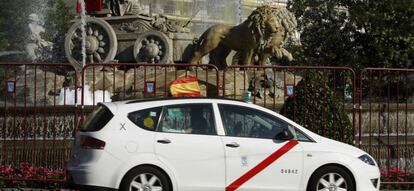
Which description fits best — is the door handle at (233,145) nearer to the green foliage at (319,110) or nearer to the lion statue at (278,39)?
the green foliage at (319,110)

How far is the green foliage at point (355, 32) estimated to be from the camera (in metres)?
37.2

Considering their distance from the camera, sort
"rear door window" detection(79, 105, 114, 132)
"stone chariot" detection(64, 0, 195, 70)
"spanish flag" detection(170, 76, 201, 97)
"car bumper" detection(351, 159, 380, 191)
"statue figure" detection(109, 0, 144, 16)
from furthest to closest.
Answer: "statue figure" detection(109, 0, 144, 16), "stone chariot" detection(64, 0, 195, 70), "spanish flag" detection(170, 76, 201, 97), "car bumper" detection(351, 159, 380, 191), "rear door window" detection(79, 105, 114, 132)

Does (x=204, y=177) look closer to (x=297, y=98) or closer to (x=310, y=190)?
(x=310, y=190)

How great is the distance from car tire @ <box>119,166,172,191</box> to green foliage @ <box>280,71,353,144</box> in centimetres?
367

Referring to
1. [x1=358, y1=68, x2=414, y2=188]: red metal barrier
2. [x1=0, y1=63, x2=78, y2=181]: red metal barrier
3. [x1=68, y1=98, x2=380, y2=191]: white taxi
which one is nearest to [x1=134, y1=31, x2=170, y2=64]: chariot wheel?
[x1=0, y1=63, x2=78, y2=181]: red metal barrier

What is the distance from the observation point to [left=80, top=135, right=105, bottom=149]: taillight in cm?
959

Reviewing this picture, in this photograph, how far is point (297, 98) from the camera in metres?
12.8

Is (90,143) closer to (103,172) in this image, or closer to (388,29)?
(103,172)

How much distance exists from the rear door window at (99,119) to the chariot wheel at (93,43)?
10305mm

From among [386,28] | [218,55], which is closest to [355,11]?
[386,28]

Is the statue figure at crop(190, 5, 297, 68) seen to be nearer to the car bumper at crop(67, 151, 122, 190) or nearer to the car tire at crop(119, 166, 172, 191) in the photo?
the car tire at crop(119, 166, 172, 191)

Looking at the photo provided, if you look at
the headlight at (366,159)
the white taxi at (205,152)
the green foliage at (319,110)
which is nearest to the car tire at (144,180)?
the white taxi at (205,152)

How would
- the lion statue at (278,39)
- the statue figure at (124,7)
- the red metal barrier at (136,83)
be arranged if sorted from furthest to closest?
the statue figure at (124,7) → the lion statue at (278,39) → the red metal barrier at (136,83)

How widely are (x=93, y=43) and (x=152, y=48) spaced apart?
1.61 m
